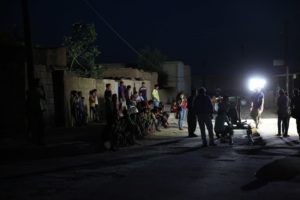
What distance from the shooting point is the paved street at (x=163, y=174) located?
7797 millimetres

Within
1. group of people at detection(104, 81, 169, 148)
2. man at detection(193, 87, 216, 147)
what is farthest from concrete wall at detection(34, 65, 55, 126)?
man at detection(193, 87, 216, 147)

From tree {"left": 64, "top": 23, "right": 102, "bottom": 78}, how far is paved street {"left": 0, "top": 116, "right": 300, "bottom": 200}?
15.6 m

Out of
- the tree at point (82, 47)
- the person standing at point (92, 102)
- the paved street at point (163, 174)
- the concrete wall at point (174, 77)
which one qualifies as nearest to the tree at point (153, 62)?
the concrete wall at point (174, 77)

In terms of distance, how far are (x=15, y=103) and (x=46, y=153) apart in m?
3.58

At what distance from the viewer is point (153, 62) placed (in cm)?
5734

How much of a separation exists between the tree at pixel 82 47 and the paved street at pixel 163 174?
615 inches

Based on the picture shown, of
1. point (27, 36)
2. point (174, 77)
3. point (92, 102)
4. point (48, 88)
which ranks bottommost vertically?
point (92, 102)

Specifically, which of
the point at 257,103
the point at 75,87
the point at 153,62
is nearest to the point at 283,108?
the point at 257,103

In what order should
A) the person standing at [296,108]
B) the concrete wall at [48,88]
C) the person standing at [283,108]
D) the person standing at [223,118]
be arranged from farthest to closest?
the concrete wall at [48,88] < the person standing at [283,108] < the person standing at [296,108] < the person standing at [223,118]

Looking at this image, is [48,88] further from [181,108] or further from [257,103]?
[257,103]

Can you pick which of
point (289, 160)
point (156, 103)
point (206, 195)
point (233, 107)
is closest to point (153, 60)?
point (156, 103)

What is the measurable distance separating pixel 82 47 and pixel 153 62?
28.7m

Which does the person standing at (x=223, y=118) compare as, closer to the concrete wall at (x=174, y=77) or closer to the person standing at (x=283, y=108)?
the person standing at (x=283, y=108)

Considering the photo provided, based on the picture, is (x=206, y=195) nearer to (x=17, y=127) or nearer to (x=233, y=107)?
(x=233, y=107)
